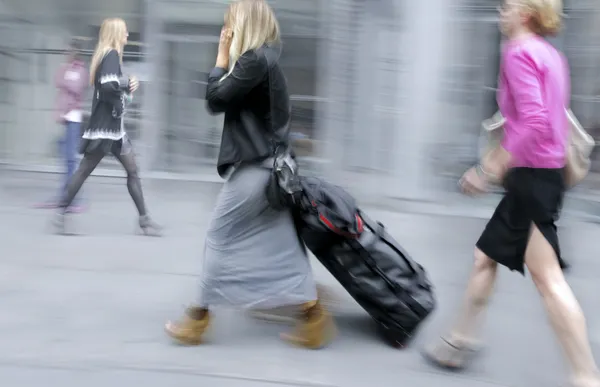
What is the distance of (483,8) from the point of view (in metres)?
8.27

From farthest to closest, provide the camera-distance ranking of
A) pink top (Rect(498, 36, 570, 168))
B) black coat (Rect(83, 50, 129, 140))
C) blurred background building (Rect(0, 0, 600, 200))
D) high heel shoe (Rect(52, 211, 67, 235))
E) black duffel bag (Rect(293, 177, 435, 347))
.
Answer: blurred background building (Rect(0, 0, 600, 200)) → high heel shoe (Rect(52, 211, 67, 235)) → black coat (Rect(83, 50, 129, 140)) → black duffel bag (Rect(293, 177, 435, 347)) → pink top (Rect(498, 36, 570, 168))

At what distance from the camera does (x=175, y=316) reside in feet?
14.8

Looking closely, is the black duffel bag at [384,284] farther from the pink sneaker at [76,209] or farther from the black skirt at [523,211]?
the pink sneaker at [76,209]

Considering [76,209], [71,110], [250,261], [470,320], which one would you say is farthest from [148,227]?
[470,320]

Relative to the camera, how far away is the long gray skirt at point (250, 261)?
3.84 m

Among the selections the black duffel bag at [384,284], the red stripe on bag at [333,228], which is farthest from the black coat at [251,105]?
the black duffel bag at [384,284]

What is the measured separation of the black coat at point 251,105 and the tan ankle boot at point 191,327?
710 millimetres

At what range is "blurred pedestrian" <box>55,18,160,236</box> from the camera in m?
6.28

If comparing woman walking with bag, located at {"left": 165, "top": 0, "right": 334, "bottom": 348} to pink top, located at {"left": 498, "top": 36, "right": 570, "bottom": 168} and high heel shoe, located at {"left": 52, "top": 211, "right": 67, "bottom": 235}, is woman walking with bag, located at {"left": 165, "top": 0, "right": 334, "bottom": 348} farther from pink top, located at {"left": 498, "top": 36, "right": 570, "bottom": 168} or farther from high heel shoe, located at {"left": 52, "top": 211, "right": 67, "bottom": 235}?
high heel shoe, located at {"left": 52, "top": 211, "right": 67, "bottom": 235}

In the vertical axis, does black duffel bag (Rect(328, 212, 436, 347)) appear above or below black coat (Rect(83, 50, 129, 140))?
below

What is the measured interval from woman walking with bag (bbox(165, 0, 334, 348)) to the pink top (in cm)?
108

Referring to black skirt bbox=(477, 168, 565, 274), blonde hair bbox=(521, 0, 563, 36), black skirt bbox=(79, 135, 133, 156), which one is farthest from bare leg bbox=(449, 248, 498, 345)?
black skirt bbox=(79, 135, 133, 156)

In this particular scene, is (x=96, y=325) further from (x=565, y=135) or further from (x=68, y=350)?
(x=565, y=135)

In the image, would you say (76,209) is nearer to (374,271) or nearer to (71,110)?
(71,110)
